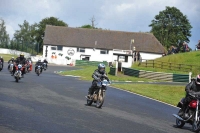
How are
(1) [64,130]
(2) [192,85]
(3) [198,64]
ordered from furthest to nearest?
(3) [198,64], (2) [192,85], (1) [64,130]

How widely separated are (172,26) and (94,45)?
975 inches

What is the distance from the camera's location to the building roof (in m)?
105

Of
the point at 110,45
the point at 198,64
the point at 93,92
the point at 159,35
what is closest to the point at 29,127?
the point at 93,92

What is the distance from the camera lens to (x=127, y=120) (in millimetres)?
15969

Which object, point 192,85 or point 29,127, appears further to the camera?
point 192,85

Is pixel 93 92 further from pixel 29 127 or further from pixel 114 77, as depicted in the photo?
pixel 114 77

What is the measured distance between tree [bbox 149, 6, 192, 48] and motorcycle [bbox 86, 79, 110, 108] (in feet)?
329

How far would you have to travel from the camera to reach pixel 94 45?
105 meters

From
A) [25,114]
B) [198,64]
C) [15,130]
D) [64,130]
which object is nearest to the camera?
[15,130]

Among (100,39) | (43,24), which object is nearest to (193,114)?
(100,39)

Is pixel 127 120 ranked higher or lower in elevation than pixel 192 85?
lower

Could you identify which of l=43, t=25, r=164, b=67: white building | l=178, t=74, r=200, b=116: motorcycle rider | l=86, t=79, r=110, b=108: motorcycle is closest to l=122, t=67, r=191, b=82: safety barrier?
l=86, t=79, r=110, b=108: motorcycle

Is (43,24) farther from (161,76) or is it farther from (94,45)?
(161,76)

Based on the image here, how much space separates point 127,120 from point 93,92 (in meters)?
4.15
